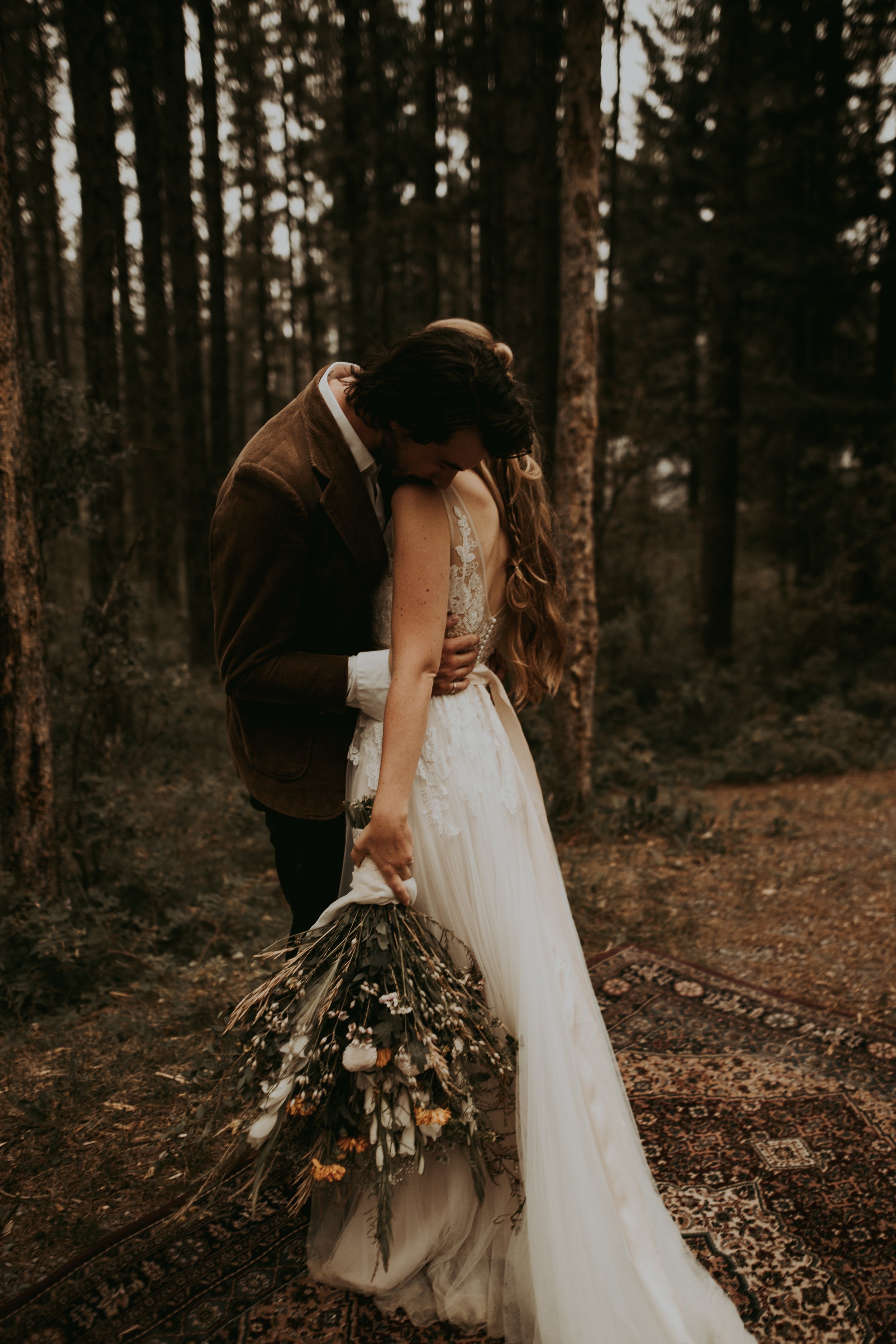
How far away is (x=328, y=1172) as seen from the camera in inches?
68.8

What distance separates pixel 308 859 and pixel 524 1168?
0.93m

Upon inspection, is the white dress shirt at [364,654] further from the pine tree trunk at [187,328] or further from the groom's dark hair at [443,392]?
the pine tree trunk at [187,328]

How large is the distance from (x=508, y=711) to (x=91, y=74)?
7.56m

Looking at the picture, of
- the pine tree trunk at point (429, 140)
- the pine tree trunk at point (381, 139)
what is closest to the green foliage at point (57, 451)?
the pine tree trunk at point (429, 140)

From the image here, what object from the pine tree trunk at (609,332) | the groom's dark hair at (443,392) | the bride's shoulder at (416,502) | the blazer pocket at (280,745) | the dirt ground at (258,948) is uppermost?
the pine tree trunk at (609,332)

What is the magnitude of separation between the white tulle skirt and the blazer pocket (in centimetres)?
13

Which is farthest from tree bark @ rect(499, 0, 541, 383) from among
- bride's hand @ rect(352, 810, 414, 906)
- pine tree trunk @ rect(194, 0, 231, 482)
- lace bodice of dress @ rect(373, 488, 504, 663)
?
bride's hand @ rect(352, 810, 414, 906)

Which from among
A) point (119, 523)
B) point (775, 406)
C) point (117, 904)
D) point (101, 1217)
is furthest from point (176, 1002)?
point (775, 406)

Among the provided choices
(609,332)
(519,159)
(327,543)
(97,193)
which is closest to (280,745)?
(327,543)

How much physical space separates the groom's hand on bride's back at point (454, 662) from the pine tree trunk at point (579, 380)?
3.48m

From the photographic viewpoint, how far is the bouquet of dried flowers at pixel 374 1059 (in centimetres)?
177

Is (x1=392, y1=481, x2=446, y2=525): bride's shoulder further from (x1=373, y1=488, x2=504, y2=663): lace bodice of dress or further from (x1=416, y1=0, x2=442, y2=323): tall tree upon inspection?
(x1=416, y1=0, x2=442, y2=323): tall tree

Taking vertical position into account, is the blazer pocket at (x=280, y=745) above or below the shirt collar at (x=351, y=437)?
below

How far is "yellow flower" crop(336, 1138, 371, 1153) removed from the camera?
70.0 inches
